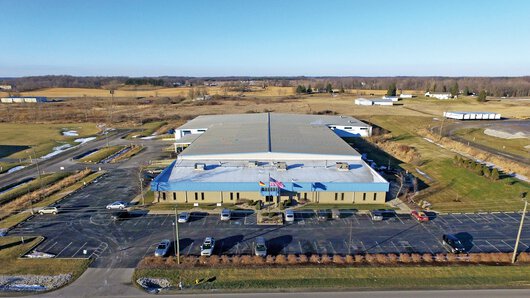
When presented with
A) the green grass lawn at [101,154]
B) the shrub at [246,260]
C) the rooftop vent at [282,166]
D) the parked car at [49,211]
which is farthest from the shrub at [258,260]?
the green grass lawn at [101,154]

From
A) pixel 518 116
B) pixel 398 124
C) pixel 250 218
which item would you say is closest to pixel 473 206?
pixel 250 218

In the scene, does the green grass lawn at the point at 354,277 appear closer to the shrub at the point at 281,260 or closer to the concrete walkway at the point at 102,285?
the shrub at the point at 281,260

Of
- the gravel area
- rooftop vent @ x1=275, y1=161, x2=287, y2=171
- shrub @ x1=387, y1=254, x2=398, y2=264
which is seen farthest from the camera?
rooftop vent @ x1=275, y1=161, x2=287, y2=171

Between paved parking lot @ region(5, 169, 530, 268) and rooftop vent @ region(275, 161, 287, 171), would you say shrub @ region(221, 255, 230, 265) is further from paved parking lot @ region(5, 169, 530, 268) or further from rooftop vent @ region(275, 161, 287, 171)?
rooftop vent @ region(275, 161, 287, 171)

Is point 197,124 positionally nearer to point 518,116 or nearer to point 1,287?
point 1,287

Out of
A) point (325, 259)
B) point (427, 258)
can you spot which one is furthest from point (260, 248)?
point (427, 258)

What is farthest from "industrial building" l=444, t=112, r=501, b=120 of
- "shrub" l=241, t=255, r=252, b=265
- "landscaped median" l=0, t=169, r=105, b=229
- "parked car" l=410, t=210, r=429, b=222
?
"landscaped median" l=0, t=169, r=105, b=229

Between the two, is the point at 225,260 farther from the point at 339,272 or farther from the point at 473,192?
the point at 473,192
